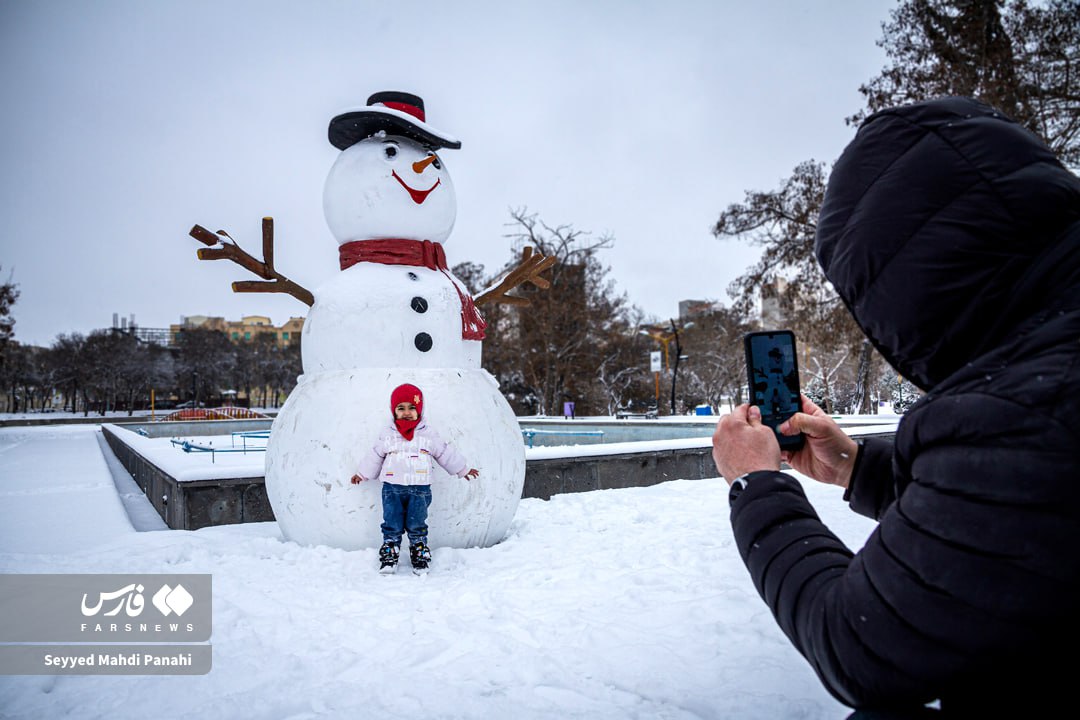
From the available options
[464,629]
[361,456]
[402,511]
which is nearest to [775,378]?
[464,629]

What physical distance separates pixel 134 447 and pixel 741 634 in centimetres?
1076

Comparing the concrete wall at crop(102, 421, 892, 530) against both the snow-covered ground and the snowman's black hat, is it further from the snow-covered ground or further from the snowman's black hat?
the snowman's black hat

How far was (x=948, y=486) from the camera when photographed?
3.17 feet

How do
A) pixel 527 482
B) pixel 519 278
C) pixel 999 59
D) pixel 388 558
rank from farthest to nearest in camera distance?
pixel 999 59
pixel 527 482
pixel 519 278
pixel 388 558

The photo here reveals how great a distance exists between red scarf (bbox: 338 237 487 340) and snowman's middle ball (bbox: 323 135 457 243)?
0.25 ft

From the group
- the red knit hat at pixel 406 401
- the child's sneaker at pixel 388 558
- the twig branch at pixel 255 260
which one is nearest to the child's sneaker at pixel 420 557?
the child's sneaker at pixel 388 558

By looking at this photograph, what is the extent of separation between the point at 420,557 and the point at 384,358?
163cm

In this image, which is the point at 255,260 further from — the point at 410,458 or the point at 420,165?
the point at 410,458

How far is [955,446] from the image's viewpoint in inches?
38.4

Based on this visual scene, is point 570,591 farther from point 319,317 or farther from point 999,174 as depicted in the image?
point 999,174

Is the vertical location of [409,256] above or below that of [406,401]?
above

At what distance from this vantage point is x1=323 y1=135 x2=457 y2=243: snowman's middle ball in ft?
18.5

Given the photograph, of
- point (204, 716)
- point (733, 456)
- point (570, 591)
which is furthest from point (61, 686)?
point (733, 456)

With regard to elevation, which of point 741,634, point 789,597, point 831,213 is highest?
point 831,213
